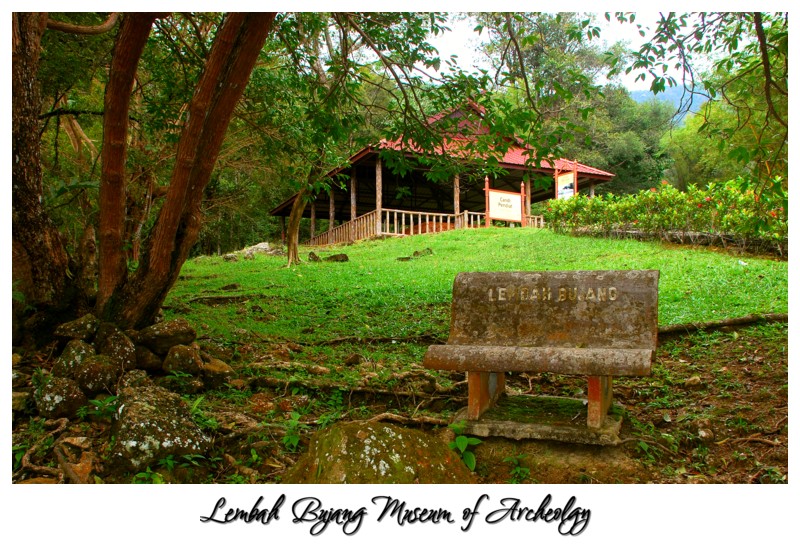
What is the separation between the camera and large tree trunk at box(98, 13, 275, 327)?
4.97 metres

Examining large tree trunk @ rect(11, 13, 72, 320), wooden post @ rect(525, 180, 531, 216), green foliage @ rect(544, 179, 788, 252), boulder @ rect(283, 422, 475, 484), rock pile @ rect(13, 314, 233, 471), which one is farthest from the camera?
wooden post @ rect(525, 180, 531, 216)

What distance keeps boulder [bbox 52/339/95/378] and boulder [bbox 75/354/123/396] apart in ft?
0.17

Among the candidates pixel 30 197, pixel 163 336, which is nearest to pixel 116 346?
pixel 163 336

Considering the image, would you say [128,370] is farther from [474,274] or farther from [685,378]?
[685,378]

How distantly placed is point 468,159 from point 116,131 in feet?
13.5

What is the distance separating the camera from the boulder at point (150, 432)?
379cm

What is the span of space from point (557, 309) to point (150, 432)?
2875 millimetres

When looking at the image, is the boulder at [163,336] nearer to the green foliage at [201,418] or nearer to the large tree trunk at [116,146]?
the large tree trunk at [116,146]

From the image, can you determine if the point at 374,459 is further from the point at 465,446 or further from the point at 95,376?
the point at 95,376

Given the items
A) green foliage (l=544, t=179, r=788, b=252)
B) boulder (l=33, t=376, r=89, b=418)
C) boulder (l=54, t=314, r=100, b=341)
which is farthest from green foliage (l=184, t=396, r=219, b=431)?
green foliage (l=544, t=179, r=788, b=252)

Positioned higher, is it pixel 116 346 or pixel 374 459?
pixel 116 346

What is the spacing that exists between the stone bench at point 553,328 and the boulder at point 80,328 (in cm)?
326

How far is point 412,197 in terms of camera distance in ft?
85.1

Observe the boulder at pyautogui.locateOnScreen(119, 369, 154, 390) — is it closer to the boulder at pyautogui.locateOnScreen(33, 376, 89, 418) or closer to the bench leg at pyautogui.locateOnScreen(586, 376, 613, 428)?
the boulder at pyautogui.locateOnScreen(33, 376, 89, 418)
